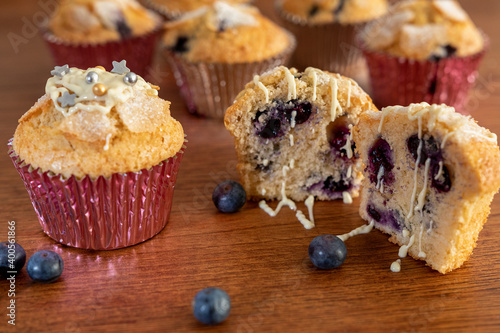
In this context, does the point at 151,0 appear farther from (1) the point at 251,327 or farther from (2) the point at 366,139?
(1) the point at 251,327

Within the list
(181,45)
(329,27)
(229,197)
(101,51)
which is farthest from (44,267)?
(329,27)

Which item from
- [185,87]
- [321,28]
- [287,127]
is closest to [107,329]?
[287,127]

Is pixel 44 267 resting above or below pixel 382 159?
below

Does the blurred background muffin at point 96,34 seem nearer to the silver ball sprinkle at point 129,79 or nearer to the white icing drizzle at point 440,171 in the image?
the silver ball sprinkle at point 129,79

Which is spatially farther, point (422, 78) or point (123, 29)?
point (123, 29)

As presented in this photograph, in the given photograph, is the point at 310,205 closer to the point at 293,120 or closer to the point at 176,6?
the point at 293,120

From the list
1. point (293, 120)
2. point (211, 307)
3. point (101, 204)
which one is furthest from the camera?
point (293, 120)

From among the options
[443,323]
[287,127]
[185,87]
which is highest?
[287,127]
